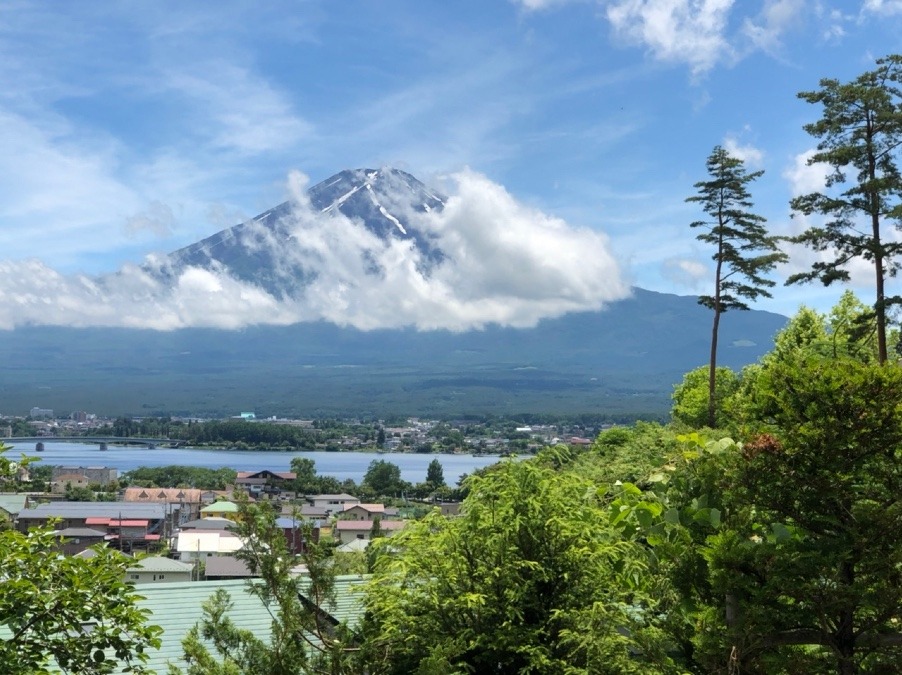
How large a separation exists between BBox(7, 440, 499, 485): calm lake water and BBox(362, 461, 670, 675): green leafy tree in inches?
3816

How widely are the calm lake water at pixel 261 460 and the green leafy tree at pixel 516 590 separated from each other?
96.9 m

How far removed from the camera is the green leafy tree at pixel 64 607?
448 centimetres

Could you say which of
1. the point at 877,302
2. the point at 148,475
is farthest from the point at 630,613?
the point at 148,475

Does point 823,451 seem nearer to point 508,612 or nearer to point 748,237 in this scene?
point 508,612

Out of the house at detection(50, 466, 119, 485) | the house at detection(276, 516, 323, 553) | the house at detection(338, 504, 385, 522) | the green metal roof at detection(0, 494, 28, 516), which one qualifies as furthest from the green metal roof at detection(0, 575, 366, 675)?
the house at detection(50, 466, 119, 485)

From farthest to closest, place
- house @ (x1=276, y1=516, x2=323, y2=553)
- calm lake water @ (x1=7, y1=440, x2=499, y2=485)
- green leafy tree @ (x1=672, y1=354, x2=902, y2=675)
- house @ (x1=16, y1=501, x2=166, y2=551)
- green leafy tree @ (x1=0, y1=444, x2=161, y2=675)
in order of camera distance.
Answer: calm lake water @ (x1=7, y1=440, x2=499, y2=485), house @ (x1=16, y1=501, x2=166, y2=551), house @ (x1=276, y1=516, x2=323, y2=553), green leafy tree @ (x1=672, y1=354, x2=902, y2=675), green leafy tree @ (x1=0, y1=444, x2=161, y2=675)

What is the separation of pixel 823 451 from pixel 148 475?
9465 cm

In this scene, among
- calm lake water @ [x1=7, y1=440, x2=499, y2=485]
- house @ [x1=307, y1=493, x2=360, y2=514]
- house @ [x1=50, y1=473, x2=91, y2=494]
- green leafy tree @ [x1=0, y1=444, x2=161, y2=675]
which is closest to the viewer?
green leafy tree @ [x1=0, y1=444, x2=161, y2=675]

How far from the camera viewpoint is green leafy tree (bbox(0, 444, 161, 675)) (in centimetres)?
448

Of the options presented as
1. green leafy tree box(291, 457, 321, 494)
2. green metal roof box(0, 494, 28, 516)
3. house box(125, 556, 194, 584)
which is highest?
house box(125, 556, 194, 584)

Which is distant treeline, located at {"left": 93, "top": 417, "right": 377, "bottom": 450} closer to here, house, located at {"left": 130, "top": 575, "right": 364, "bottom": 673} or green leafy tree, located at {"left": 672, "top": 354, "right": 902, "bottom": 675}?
house, located at {"left": 130, "top": 575, "right": 364, "bottom": 673}

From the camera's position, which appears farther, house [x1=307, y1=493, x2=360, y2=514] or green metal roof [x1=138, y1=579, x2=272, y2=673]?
house [x1=307, y1=493, x2=360, y2=514]

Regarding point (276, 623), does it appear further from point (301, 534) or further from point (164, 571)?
point (164, 571)

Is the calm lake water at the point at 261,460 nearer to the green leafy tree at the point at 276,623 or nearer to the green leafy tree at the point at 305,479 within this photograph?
the green leafy tree at the point at 305,479
